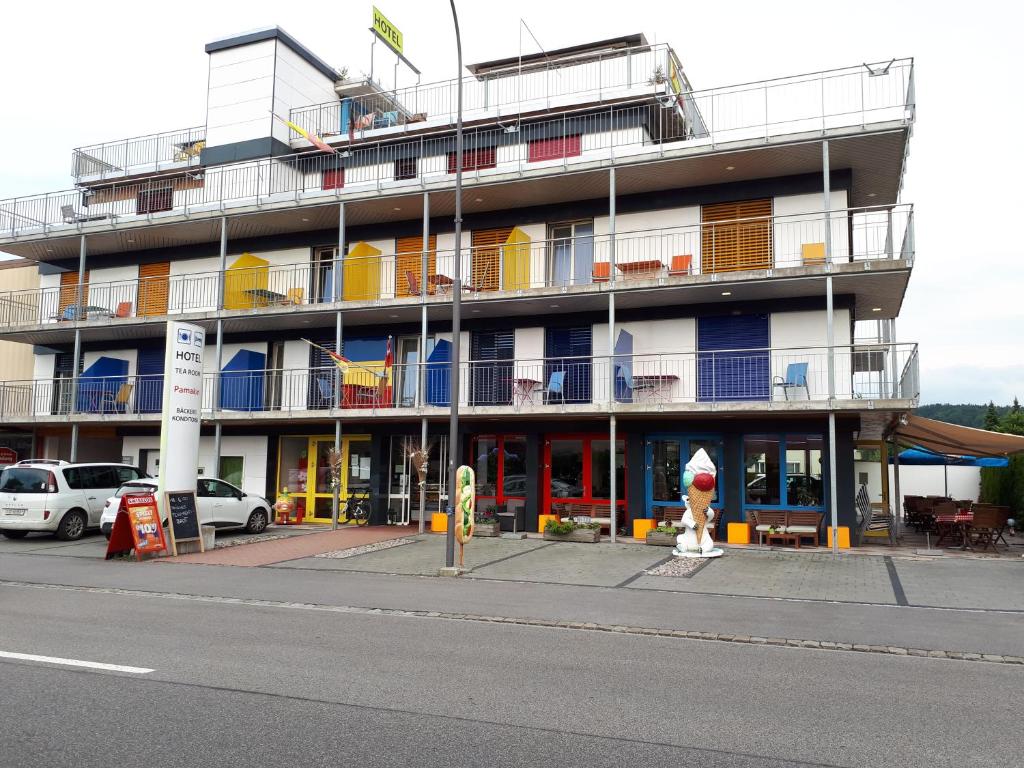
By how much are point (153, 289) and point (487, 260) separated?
10.7 m

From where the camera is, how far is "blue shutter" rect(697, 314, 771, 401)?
58.6 feet

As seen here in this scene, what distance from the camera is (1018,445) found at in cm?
1642

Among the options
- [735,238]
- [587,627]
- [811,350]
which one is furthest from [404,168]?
[587,627]

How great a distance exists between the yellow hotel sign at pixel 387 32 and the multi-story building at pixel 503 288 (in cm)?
339

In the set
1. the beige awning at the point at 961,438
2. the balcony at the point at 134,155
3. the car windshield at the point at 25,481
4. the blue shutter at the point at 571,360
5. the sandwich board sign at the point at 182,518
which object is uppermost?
the balcony at the point at 134,155

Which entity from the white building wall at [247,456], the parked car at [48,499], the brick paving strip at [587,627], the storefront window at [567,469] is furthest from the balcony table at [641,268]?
the parked car at [48,499]

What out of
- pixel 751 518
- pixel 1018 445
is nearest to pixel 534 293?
pixel 751 518

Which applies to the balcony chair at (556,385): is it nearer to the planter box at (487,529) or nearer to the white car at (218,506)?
the planter box at (487,529)

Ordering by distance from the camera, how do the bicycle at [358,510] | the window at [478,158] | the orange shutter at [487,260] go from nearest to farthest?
the orange shutter at [487,260] → the bicycle at [358,510] → the window at [478,158]

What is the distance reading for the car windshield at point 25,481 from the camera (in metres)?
17.1

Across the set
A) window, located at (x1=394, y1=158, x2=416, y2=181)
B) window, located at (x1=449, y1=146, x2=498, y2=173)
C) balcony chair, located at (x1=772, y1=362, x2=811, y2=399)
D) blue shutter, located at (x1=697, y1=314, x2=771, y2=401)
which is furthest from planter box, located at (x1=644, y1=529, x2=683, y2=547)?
window, located at (x1=394, y1=158, x2=416, y2=181)

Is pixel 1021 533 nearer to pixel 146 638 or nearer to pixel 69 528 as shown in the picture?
pixel 146 638

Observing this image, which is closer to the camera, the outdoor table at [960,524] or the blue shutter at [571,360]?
the outdoor table at [960,524]

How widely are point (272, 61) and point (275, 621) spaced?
71.2 ft
